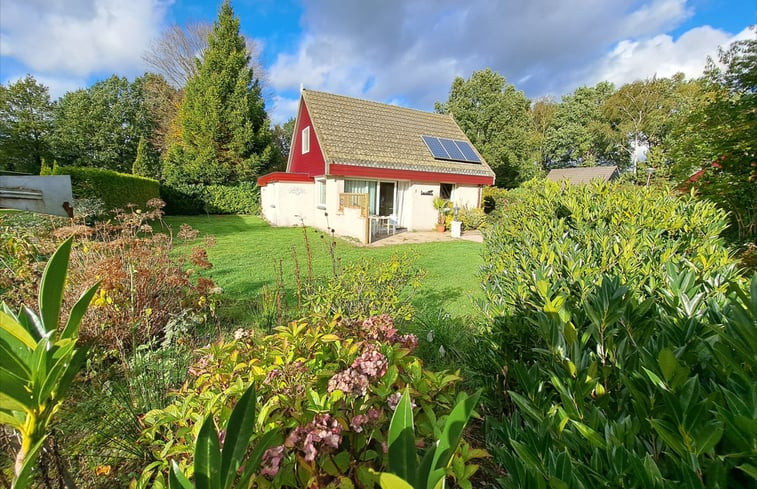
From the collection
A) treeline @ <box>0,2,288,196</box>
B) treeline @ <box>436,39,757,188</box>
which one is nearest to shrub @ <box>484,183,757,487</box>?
treeline @ <box>436,39,757,188</box>

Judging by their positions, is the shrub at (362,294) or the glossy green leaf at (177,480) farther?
the shrub at (362,294)

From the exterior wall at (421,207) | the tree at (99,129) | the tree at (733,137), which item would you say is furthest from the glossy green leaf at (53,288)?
the tree at (99,129)

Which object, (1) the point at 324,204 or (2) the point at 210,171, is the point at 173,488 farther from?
(2) the point at 210,171

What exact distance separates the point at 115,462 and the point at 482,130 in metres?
30.8

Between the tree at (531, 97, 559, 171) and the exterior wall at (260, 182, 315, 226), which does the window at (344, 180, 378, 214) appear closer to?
the exterior wall at (260, 182, 315, 226)

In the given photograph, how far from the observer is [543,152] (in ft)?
129

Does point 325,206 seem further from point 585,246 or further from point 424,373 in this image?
point 424,373

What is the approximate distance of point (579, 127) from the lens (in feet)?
119

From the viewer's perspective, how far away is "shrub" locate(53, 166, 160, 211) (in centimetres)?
1002

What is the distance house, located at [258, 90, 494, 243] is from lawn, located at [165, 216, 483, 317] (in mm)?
2214

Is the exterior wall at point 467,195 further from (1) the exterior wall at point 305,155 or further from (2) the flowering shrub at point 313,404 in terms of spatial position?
(2) the flowering shrub at point 313,404

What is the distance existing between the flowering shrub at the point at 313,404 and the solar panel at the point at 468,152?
14795 millimetres

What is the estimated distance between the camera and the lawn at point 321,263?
512 cm

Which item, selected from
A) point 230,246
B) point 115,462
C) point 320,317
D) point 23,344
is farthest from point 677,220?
point 230,246
